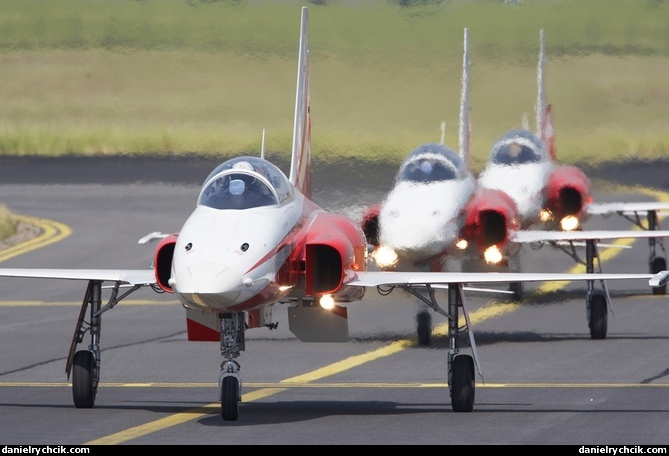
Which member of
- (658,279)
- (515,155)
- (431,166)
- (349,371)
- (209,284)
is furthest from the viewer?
(515,155)

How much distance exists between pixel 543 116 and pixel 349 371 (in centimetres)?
1506

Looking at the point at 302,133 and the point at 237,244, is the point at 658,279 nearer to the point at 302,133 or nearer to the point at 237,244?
the point at 237,244

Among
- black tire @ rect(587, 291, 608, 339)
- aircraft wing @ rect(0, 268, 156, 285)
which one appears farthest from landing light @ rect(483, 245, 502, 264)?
aircraft wing @ rect(0, 268, 156, 285)

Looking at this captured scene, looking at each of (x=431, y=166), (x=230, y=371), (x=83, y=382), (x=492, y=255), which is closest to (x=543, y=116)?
(x=492, y=255)

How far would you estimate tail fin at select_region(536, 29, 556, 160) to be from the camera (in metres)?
34.8

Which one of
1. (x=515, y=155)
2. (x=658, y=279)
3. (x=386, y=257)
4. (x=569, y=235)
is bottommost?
(x=658, y=279)

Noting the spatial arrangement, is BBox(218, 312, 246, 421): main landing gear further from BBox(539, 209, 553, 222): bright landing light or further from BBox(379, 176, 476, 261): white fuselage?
BBox(539, 209, 553, 222): bright landing light

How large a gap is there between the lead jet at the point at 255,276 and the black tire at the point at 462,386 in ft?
0.03

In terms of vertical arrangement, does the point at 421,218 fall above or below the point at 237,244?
above

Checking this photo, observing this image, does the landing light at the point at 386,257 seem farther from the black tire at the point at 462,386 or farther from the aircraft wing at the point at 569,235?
the black tire at the point at 462,386

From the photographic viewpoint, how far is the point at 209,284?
15.6 m

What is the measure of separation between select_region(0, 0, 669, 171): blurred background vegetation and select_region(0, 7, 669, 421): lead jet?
16.5 metres

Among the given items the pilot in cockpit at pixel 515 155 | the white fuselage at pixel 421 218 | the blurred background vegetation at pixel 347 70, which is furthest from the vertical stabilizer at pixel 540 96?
the white fuselage at pixel 421 218

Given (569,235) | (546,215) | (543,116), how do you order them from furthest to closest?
(543,116), (546,215), (569,235)
